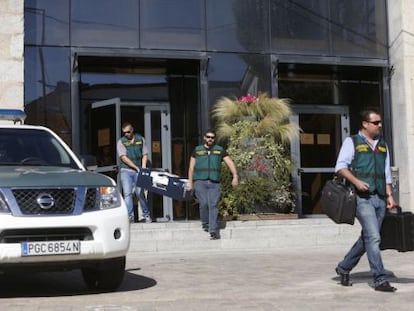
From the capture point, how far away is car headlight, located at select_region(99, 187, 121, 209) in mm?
6570

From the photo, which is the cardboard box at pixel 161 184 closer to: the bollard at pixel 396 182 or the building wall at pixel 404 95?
the bollard at pixel 396 182

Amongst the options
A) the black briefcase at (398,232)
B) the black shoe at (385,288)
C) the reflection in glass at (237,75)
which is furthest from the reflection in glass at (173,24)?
the black shoe at (385,288)

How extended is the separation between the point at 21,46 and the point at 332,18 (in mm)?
6979

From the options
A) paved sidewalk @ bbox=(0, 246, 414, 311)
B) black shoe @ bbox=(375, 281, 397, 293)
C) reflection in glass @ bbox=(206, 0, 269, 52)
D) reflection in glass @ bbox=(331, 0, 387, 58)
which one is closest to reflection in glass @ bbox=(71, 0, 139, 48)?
reflection in glass @ bbox=(206, 0, 269, 52)

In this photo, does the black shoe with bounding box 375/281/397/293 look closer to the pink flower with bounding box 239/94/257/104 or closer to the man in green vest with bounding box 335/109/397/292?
the man in green vest with bounding box 335/109/397/292

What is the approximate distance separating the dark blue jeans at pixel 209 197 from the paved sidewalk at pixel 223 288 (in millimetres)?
1277

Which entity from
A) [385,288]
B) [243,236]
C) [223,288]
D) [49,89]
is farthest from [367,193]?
[49,89]

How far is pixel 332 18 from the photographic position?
15516 mm

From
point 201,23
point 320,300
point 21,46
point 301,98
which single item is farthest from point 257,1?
point 320,300

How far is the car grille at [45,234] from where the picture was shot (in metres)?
6.05

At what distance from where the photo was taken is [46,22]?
13.9 m

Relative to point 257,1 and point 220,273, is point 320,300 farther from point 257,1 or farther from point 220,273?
point 257,1

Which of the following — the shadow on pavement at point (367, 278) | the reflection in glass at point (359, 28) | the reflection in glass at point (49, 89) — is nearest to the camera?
the shadow on pavement at point (367, 278)

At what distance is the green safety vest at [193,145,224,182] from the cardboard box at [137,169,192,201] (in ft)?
4.16
